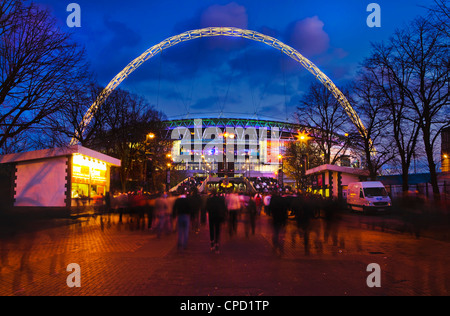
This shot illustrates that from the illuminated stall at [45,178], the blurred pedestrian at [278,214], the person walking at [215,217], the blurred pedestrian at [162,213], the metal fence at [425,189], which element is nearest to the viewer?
the person walking at [215,217]

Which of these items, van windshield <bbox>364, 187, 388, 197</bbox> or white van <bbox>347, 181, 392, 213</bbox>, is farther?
van windshield <bbox>364, 187, 388, 197</bbox>

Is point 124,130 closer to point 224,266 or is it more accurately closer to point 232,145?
point 224,266

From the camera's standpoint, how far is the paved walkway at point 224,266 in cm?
645

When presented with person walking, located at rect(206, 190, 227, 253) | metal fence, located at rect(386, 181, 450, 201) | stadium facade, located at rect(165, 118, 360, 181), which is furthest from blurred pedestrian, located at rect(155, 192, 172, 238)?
stadium facade, located at rect(165, 118, 360, 181)

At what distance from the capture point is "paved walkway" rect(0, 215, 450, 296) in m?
6.45

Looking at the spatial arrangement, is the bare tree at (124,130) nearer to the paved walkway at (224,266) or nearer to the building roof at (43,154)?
the building roof at (43,154)

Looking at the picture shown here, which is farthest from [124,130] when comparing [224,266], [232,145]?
[232,145]

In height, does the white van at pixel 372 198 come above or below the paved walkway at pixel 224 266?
above

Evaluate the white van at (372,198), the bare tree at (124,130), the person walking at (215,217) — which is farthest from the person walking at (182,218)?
the bare tree at (124,130)

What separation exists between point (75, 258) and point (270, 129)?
122 meters

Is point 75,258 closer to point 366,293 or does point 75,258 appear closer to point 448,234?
point 366,293

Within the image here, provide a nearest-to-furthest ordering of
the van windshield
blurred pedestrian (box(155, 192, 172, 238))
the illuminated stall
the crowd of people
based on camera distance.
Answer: the crowd of people, blurred pedestrian (box(155, 192, 172, 238)), the illuminated stall, the van windshield

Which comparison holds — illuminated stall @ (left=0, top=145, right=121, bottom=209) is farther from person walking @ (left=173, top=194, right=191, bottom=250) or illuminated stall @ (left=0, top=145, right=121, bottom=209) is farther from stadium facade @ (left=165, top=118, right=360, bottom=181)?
stadium facade @ (left=165, top=118, right=360, bottom=181)

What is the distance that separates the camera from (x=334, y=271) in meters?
8.02
